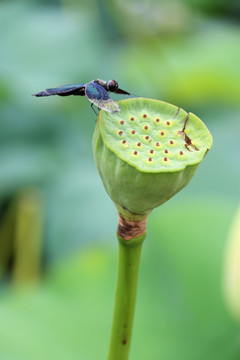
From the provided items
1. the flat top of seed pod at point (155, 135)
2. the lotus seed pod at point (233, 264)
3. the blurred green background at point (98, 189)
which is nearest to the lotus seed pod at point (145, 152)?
the flat top of seed pod at point (155, 135)

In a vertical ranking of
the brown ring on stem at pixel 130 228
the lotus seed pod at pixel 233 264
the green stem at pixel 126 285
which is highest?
the brown ring on stem at pixel 130 228

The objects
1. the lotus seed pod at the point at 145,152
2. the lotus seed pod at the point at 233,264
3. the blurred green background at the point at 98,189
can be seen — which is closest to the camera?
the lotus seed pod at the point at 145,152

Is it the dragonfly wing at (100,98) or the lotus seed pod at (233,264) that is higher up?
the dragonfly wing at (100,98)

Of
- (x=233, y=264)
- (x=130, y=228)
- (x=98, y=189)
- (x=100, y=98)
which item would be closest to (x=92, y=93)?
(x=100, y=98)

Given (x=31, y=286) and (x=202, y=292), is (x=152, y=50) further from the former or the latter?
(x=202, y=292)

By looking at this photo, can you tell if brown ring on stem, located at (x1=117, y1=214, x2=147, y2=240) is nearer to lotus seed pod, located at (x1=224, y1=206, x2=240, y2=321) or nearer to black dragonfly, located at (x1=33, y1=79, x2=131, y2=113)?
black dragonfly, located at (x1=33, y1=79, x2=131, y2=113)

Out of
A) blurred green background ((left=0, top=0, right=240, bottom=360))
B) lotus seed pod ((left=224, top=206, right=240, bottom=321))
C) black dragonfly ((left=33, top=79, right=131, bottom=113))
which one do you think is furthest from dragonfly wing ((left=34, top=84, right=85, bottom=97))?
blurred green background ((left=0, top=0, right=240, bottom=360))

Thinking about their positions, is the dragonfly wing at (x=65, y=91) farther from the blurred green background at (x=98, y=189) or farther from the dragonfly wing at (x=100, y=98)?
the blurred green background at (x=98, y=189)

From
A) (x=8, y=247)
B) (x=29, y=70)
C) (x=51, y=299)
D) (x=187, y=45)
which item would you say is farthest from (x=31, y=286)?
(x=187, y=45)
